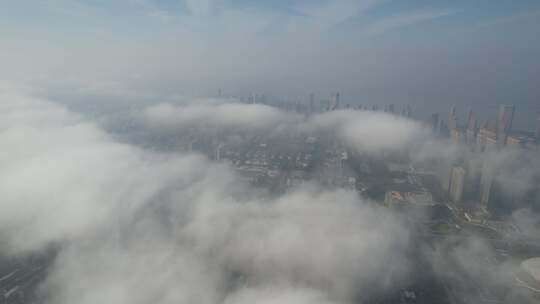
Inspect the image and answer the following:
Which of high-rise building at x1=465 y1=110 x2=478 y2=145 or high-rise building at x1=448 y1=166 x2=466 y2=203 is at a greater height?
high-rise building at x1=465 y1=110 x2=478 y2=145

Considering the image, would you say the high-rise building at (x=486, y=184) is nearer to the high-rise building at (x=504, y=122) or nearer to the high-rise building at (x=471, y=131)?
the high-rise building at (x=471, y=131)

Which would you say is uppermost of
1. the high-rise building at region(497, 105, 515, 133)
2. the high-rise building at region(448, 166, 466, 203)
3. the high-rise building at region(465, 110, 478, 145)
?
the high-rise building at region(497, 105, 515, 133)

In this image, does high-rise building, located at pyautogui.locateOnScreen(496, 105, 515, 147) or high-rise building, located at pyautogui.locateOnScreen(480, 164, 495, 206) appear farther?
high-rise building, located at pyautogui.locateOnScreen(496, 105, 515, 147)

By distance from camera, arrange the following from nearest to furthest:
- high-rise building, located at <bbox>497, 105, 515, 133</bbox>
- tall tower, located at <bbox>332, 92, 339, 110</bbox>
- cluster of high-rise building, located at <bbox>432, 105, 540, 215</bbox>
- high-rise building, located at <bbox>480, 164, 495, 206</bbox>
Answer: high-rise building, located at <bbox>480, 164, 495, 206</bbox> → cluster of high-rise building, located at <bbox>432, 105, 540, 215</bbox> → high-rise building, located at <bbox>497, 105, 515, 133</bbox> → tall tower, located at <bbox>332, 92, 339, 110</bbox>

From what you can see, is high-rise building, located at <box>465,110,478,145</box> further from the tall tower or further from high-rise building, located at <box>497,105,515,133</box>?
the tall tower

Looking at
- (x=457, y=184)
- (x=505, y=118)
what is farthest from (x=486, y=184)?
(x=505, y=118)

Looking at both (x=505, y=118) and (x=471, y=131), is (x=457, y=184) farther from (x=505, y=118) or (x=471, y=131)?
(x=505, y=118)

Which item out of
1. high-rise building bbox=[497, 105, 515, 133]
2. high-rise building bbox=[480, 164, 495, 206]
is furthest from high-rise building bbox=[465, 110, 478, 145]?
high-rise building bbox=[480, 164, 495, 206]

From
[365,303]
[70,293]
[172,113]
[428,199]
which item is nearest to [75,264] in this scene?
[70,293]
